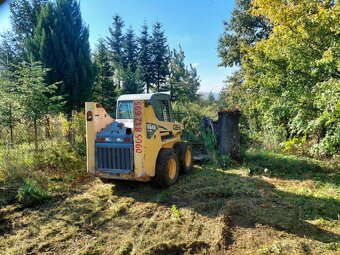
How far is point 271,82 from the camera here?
7605 mm

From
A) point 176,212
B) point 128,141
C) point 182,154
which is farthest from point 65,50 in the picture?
point 176,212

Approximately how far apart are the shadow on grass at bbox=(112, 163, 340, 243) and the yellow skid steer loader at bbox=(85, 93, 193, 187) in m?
0.42

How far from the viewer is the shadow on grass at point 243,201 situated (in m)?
4.04

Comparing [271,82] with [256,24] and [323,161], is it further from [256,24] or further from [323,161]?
[256,24]

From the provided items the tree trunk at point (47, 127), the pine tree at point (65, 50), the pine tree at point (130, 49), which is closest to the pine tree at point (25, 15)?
the pine tree at point (65, 50)

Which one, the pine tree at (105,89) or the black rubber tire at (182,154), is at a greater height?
the pine tree at (105,89)

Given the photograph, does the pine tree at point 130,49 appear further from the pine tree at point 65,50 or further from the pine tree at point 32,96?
the pine tree at point 32,96

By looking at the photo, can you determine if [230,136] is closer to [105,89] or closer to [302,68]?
[302,68]

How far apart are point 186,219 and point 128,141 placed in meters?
1.98

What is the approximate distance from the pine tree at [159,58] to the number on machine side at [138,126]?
20.5 metres

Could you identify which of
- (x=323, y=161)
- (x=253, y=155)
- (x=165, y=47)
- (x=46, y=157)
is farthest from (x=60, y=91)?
(x=165, y=47)

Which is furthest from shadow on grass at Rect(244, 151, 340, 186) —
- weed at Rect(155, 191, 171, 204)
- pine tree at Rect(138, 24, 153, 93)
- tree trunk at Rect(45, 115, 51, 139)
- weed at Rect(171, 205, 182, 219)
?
pine tree at Rect(138, 24, 153, 93)

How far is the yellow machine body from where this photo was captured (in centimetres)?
532

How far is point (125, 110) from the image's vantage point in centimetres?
672
